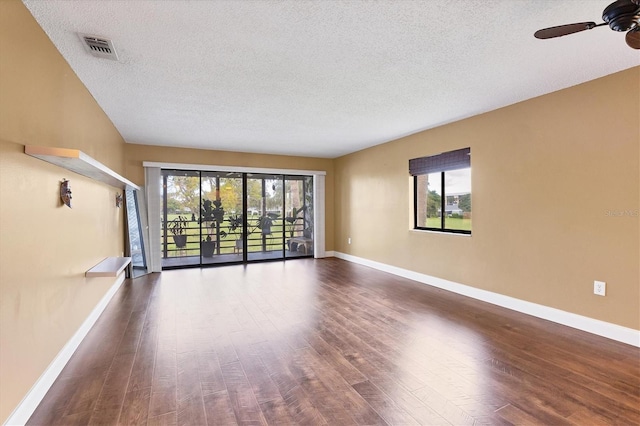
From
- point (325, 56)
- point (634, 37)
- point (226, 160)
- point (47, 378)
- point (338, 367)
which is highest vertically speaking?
point (325, 56)

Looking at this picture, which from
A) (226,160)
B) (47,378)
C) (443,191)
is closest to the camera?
(47,378)

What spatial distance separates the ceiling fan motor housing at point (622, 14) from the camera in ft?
5.43

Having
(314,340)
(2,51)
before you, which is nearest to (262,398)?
(314,340)

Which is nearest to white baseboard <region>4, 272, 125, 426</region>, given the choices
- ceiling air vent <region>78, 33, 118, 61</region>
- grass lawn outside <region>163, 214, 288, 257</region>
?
ceiling air vent <region>78, 33, 118, 61</region>

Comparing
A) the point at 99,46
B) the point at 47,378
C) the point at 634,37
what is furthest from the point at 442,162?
the point at 47,378

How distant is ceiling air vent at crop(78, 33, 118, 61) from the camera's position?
2.34 metres

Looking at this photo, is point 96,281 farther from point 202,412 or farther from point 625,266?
point 625,266

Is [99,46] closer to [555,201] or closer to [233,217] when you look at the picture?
[555,201]

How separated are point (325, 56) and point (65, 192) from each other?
2.43 metres

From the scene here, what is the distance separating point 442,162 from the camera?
16.0ft

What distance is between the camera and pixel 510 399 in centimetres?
210

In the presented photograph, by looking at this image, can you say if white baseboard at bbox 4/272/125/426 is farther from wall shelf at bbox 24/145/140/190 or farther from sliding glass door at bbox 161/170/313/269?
sliding glass door at bbox 161/170/313/269

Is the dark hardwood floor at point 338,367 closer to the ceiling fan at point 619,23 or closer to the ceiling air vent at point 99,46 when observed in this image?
the ceiling fan at point 619,23

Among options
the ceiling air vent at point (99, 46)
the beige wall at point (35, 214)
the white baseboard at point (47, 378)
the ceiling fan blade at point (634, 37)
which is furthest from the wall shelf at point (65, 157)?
the ceiling fan blade at point (634, 37)
